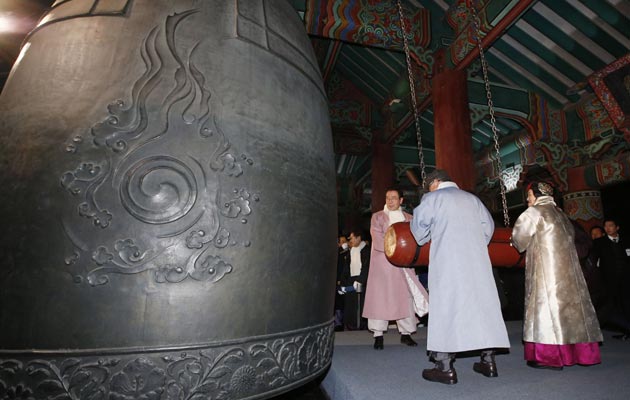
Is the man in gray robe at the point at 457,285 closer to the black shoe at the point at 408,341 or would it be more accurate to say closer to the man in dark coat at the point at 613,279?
the black shoe at the point at 408,341

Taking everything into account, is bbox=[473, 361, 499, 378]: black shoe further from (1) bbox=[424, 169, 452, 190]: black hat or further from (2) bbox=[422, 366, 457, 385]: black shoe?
(1) bbox=[424, 169, 452, 190]: black hat

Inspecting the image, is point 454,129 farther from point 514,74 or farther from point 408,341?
point 408,341

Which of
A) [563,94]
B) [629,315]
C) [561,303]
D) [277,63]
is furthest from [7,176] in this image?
[563,94]

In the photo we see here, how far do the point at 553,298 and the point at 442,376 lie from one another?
2.96 ft

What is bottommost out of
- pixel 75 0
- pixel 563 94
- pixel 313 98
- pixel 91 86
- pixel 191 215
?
pixel 191 215

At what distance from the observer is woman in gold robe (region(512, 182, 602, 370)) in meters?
2.08

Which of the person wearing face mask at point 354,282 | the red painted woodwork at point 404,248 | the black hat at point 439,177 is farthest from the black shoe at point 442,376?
the person wearing face mask at point 354,282

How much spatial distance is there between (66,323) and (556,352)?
95.7 inches

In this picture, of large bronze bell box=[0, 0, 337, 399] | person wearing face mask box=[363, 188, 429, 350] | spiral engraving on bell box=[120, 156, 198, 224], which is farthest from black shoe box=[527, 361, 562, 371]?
spiral engraving on bell box=[120, 156, 198, 224]

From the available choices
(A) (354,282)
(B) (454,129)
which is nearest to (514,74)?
(B) (454,129)

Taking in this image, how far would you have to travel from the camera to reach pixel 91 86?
34.9 inches

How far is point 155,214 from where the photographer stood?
814mm

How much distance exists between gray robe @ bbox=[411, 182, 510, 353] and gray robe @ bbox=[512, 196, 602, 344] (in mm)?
417

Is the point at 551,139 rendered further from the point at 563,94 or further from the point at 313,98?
the point at 313,98
